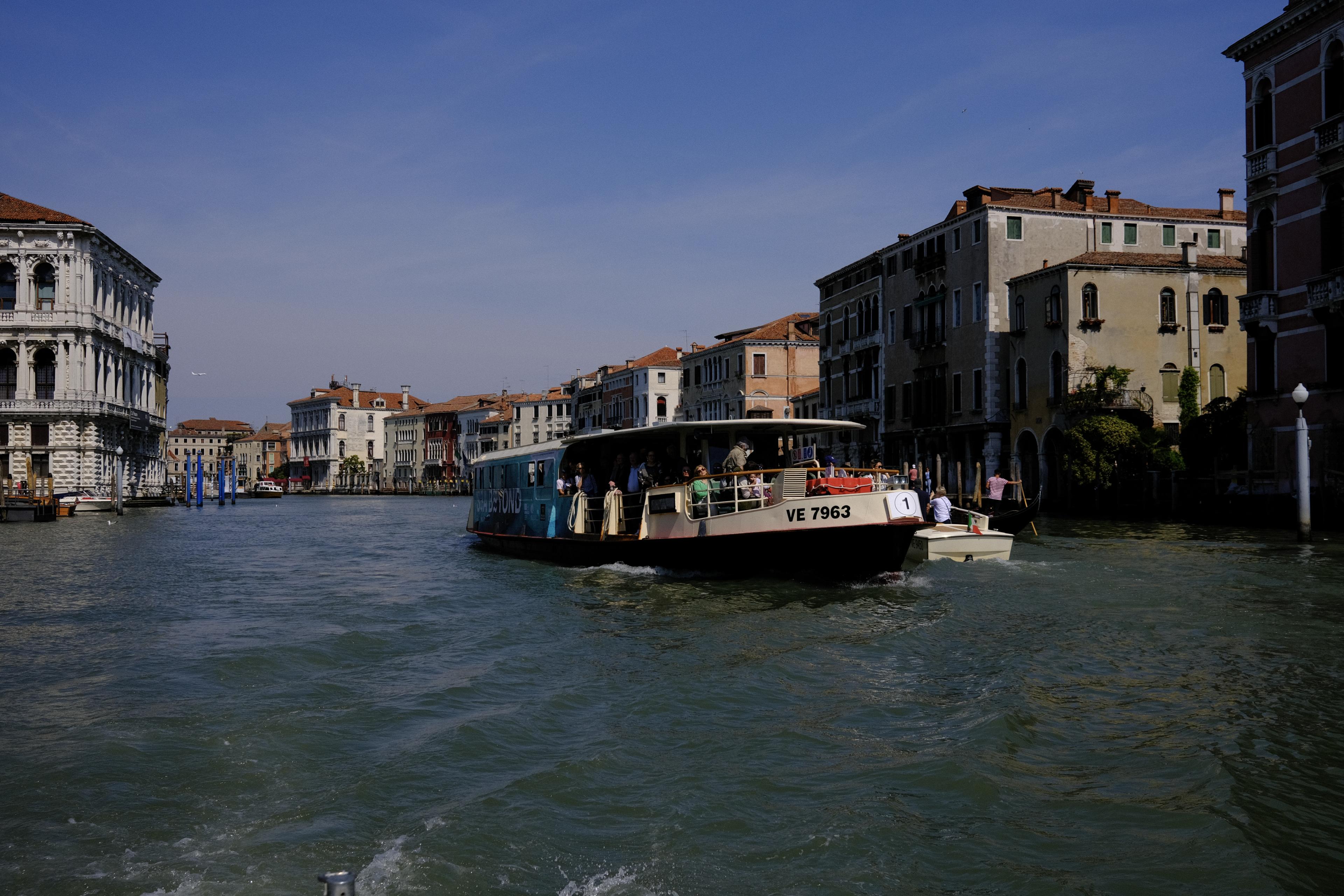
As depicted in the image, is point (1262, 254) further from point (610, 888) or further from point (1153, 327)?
point (610, 888)

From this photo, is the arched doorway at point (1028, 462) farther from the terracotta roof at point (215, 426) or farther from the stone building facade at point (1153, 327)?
the terracotta roof at point (215, 426)

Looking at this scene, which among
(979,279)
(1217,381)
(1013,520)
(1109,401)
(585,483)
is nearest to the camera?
(585,483)

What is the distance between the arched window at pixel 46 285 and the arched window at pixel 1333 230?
47.9 metres

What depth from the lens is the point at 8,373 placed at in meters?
49.1

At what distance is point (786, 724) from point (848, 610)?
17.8ft

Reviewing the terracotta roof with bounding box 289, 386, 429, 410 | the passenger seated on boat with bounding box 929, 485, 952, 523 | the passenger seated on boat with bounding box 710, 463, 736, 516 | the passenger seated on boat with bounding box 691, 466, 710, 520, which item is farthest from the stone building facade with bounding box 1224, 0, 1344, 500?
the terracotta roof with bounding box 289, 386, 429, 410

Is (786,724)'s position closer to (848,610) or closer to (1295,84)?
A: (848,610)

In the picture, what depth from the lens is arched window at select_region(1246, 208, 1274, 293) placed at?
86.7ft

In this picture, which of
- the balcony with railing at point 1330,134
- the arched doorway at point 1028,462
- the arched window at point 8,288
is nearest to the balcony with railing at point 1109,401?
the arched doorway at point 1028,462

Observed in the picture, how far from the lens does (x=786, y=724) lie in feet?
23.2

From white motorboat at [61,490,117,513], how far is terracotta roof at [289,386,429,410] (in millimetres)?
80420

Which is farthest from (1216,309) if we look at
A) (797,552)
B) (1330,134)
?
(797,552)

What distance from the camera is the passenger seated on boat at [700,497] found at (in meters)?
14.5

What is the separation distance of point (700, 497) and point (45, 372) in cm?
4514
